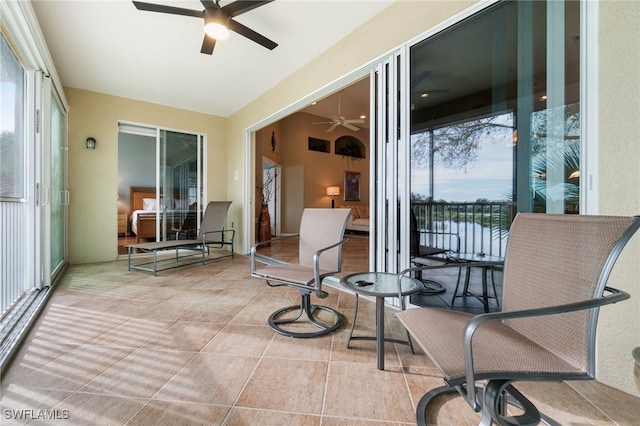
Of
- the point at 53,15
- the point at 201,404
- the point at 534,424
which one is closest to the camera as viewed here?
the point at 534,424

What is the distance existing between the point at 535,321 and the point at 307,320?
1541mm

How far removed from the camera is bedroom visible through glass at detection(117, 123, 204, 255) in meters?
5.04

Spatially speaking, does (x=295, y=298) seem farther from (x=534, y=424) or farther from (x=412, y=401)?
(x=534, y=424)

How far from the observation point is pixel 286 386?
138cm

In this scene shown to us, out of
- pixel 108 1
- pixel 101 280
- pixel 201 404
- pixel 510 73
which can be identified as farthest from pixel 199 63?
pixel 201 404

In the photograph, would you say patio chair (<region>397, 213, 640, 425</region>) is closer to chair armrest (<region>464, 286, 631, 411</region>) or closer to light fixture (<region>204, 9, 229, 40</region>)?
chair armrest (<region>464, 286, 631, 411</region>)

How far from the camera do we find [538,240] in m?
1.14

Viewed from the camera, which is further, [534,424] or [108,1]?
[108,1]

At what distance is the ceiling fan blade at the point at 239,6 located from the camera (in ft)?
7.12

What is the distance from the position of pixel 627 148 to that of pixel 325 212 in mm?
1849

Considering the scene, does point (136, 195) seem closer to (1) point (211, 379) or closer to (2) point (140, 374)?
(2) point (140, 374)

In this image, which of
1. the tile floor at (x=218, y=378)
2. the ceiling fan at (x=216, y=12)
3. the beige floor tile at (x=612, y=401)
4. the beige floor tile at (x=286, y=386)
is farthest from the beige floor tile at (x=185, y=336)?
the ceiling fan at (x=216, y=12)

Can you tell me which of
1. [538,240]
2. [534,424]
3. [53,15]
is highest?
[53,15]

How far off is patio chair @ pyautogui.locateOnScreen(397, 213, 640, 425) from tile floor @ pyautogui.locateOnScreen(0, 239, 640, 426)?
0.82ft
